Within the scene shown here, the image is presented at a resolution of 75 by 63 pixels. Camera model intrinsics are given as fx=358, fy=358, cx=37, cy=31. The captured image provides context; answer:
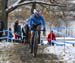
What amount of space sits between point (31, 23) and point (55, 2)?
12.8m

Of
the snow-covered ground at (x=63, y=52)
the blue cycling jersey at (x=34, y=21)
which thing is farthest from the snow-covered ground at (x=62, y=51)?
the blue cycling jersey at (x=34, y=21)

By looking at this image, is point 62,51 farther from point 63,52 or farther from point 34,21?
point 34,21

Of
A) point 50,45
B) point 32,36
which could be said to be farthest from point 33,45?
point 50,45

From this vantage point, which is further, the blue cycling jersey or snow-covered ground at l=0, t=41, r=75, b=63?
snow-covered ground at l=0, t=41, r=75, b=63

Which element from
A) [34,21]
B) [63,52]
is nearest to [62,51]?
[63,52]

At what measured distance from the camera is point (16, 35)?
55.8ft

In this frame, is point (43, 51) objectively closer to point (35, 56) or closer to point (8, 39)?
point (35, 56)

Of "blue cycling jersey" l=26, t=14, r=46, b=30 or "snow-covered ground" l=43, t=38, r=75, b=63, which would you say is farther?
"snow-covered ground" l=43, t=38, r=75, b=63

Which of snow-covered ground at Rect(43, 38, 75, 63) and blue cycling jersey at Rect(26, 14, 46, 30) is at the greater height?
blue cycling jersey at Rect(26, 14, 46, 30)

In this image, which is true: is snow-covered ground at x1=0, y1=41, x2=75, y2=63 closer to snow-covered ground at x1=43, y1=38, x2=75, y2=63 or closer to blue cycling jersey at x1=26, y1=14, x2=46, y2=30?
snow-covered ground at x1=43, y1=38, x2=75, y2=63

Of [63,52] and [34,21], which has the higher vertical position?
[34,21]

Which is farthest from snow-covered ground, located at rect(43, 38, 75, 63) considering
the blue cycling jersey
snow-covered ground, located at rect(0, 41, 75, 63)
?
the blue cycling jersey

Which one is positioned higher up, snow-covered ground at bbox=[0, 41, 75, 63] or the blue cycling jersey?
the blue cycling jersey

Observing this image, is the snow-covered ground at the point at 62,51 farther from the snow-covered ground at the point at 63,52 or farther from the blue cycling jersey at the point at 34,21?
the blue cycling jersey at the point at 34,21
